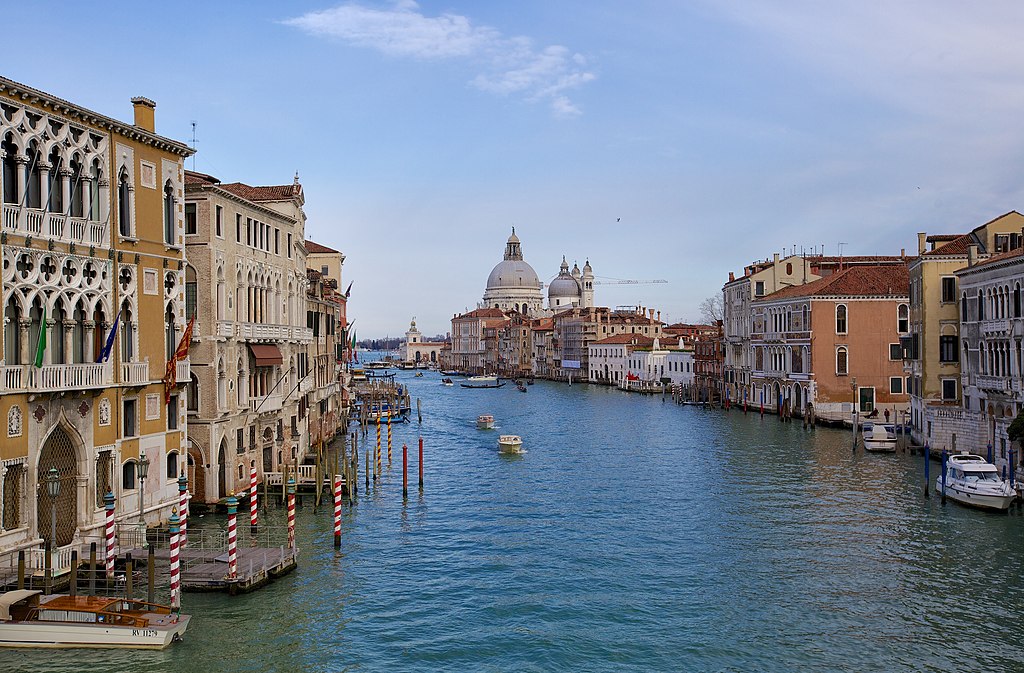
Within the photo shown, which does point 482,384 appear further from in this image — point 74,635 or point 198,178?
point 74,635

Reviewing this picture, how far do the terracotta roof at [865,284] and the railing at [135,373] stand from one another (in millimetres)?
29243

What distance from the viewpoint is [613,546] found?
54.0 feet

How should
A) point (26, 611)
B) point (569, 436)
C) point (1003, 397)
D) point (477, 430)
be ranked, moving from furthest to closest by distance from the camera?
point (477, 430) → point (569, 436) → point (1003, 397) → point (26, 611)

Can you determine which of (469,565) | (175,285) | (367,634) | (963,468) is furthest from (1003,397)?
(175,285)

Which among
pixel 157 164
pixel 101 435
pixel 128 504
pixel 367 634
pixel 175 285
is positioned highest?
pixel 157 164

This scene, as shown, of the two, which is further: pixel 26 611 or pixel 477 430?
pixel 477 430

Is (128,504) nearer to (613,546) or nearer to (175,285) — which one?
(175,285)

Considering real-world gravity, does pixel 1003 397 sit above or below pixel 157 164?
below

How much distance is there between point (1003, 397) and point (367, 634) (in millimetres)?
16303

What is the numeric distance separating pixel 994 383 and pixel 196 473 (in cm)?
1759

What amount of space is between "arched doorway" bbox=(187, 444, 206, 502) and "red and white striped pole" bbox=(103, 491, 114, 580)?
168 inches

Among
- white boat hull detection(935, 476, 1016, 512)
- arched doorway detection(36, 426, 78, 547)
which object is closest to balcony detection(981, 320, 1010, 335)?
white boat hull detection(935, 476, 1016, 512)

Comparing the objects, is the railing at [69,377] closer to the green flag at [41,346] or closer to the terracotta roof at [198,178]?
the green flag at [41,346]

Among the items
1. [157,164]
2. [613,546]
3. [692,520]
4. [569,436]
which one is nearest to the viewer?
[157,164]
